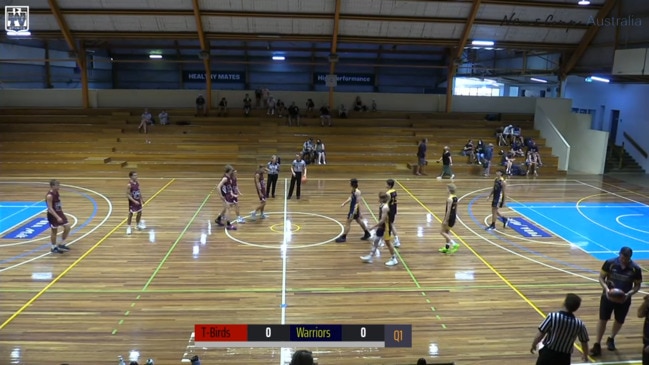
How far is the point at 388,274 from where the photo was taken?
1021 centimetres

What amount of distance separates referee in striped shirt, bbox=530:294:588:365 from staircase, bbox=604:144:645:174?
22087 millimetres

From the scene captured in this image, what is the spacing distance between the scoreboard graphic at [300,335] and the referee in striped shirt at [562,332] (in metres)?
1.79

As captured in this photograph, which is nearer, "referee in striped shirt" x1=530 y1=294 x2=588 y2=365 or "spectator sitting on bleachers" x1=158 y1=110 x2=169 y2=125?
"referee in striped shirt" x1=530 y1=294 x2=588 y2=365

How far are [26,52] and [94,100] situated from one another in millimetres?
4307

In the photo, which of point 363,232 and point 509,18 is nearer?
point 363,232

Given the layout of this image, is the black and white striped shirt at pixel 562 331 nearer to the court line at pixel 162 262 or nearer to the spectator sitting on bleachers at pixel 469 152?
the court line at pixel 162 262

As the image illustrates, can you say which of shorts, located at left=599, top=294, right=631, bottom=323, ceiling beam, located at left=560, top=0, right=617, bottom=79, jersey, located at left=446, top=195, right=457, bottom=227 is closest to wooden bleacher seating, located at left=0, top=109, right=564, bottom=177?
ceiling beam, located at left=560, top=0, right=617, bottom=79

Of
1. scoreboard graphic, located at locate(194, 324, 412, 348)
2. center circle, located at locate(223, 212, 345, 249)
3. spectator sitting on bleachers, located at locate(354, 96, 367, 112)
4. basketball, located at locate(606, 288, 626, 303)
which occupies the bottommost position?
center circle, located at locate(223, 212, 345, 249)

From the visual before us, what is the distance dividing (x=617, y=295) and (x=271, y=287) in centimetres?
565

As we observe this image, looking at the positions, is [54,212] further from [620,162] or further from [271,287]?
[620,162]

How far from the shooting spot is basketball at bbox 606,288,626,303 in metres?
6.86

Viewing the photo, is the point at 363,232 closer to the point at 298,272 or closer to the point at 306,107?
the point at 298,272

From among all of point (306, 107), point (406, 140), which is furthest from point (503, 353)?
point (306, 107)

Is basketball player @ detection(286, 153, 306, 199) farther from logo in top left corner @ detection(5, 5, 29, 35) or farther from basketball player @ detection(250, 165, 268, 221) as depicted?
logo in top left corner @ detection(5, 5, 29, 35)
